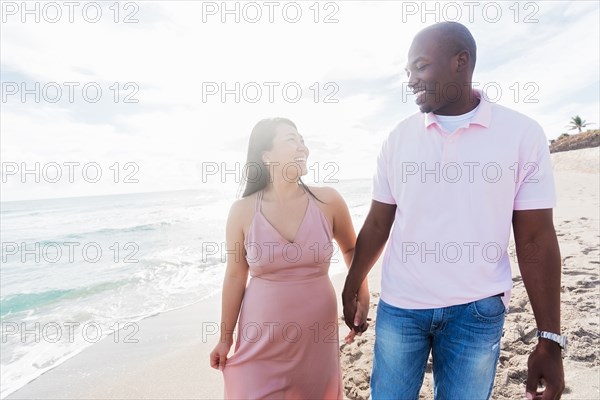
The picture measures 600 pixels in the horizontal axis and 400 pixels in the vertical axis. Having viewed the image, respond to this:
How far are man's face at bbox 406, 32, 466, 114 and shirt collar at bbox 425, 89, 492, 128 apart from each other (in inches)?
1.7

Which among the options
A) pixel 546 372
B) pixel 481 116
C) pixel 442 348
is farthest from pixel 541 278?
pixel 481 116

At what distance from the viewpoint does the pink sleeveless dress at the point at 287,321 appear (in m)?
2.25

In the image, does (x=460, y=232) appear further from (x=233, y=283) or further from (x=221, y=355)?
(x=221, y=355)

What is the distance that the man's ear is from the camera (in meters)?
1.82

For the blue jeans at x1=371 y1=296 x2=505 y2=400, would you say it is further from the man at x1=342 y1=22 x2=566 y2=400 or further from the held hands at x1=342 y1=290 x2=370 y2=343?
the held hands at x1=342 y1=290 x2=370 y2=343

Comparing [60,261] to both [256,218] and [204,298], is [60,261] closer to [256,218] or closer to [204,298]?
[204,298]

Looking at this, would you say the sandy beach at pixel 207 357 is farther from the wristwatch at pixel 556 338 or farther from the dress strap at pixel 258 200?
the dress strap at pixel 258 200

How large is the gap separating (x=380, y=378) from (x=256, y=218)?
1.11 meters

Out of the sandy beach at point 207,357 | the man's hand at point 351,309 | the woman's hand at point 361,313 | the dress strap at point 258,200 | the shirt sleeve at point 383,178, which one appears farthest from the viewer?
the sandy beach at point 207,357

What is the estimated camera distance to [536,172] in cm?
170

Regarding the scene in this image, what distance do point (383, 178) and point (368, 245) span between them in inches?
14.2

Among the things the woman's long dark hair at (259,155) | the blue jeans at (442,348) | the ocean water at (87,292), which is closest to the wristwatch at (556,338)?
the blue jeans at (442,348)

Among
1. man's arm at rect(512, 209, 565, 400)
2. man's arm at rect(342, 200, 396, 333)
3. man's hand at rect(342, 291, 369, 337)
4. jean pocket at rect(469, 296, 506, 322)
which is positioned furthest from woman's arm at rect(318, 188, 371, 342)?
man's arm at rect(512, 209, 565, 400)

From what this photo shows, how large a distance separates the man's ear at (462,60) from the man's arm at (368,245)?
699 millimetres
